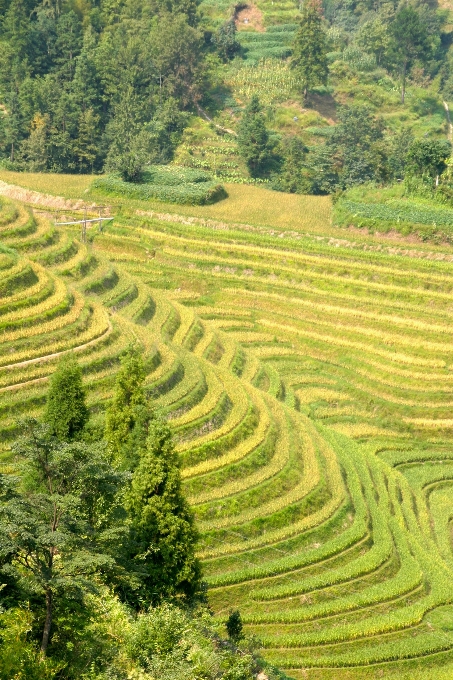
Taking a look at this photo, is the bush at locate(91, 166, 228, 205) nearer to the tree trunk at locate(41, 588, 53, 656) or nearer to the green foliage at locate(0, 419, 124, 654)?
the green foliage at locate(0, 419, 124, 654)

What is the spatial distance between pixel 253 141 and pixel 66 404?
57523 millimetres

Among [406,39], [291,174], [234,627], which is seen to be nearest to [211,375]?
[234,627]

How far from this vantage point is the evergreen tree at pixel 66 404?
2757cm

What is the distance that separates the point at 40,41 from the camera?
301 ft

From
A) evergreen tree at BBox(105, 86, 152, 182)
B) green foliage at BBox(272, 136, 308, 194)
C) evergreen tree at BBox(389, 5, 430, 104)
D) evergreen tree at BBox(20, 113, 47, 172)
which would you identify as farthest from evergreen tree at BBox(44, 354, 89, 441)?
evergreen tree at BBox(389, 5, 430, 104)

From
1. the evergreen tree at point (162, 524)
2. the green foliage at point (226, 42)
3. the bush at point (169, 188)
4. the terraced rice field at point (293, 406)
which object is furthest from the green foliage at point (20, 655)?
the green foliage at point (226, 42)

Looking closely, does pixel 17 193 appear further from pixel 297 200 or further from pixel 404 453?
pixel 404 453

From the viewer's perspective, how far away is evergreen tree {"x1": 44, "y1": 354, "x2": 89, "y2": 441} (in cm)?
2757

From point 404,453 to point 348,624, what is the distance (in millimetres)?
14555

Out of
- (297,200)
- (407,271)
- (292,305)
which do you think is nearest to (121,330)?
(292,305)

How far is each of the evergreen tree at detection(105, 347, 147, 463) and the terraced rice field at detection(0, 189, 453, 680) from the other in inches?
109

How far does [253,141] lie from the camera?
82.2 m

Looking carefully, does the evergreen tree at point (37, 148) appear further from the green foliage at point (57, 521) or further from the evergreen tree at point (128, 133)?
the green foliage at point (57, 521)

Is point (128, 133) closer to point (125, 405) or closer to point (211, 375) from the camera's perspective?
point (211, 375)
